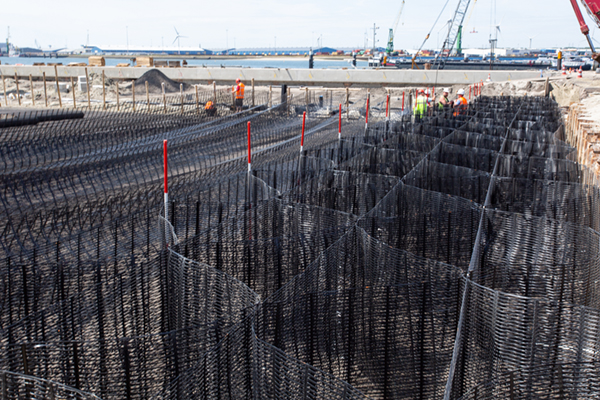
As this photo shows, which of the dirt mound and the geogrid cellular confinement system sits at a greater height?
the dirt mound

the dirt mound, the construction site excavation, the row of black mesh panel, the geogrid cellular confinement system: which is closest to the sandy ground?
the dirt mound

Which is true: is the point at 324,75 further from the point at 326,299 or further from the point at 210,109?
the point at 326,299

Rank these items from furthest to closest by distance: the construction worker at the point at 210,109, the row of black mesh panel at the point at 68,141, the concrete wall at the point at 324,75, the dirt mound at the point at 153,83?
the dirt mound at the point at 153,83 → the concrete wall at the point at 324,75 → the construction worker at the point at 210,109 → the row of black mesh panel at the point at 68,141

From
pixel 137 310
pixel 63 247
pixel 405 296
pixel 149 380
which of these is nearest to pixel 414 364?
pixel 405 296

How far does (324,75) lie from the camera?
40625 millimetres

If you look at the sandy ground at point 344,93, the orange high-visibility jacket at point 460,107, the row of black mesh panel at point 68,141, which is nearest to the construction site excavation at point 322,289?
the row of black mesh panel at point 68,141

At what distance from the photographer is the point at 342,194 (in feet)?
30.3

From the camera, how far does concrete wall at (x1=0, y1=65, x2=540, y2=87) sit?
3956 cm

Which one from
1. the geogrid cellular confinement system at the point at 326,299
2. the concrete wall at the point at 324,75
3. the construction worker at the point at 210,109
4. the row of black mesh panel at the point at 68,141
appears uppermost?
the concrete wall at the point at 324,75

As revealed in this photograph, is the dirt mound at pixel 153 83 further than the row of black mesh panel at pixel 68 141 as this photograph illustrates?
Yes

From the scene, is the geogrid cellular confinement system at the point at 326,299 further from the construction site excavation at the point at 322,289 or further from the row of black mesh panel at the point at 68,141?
the row of black mesh panel at the point at 68,141

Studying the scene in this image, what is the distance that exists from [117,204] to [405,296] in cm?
697

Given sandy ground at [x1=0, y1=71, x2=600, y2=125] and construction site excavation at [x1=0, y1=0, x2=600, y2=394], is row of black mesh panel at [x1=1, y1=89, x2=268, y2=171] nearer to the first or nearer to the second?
construction site excavation at [x1=0, y1=0, x2=600, y2=394]

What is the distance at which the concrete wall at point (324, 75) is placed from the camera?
39.6 metres
